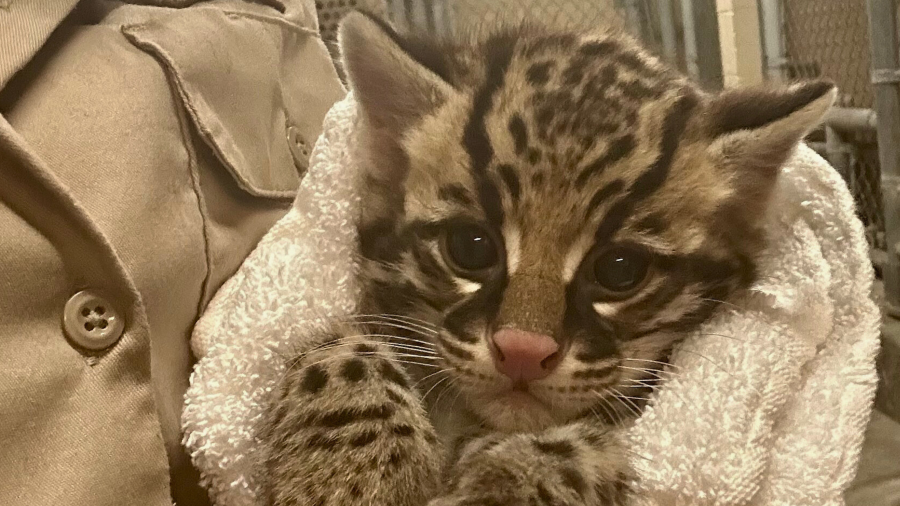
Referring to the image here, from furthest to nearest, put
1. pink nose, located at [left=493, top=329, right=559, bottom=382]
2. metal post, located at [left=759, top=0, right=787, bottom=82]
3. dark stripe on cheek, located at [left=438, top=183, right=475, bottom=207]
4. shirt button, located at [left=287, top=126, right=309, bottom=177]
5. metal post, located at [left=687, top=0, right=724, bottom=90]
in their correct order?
metal post, located at [left=687, top=0, right=724, bottom=90] → metal post, located at [left=759, top=0, right=787, bottom=82] → shirt button, located at [left=287, top=126, right=309, bottom=177] → dark stripe on cheek, located at [left=438, top=183, right=475, bottom=207] → pink nose, located at [left=493, top=329, right=559, bottom=382]

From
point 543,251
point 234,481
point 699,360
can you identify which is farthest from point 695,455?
point 234,481

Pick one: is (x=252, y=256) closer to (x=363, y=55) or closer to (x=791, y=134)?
(x=363, y=55)

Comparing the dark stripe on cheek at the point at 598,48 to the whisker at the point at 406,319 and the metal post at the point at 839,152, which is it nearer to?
the whisker at the point at 406,319

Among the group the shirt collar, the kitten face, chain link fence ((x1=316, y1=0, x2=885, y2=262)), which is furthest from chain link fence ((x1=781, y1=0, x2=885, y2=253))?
the shirt collar

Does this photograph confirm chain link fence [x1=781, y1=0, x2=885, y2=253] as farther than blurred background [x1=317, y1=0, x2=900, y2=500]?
Yes

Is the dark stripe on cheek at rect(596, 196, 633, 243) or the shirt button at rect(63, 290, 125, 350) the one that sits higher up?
the shirt button at rect(63, 290, 125, 350)

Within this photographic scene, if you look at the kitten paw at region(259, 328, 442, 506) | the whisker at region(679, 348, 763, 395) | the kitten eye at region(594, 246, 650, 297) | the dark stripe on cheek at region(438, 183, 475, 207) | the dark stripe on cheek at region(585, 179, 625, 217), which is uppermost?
the dark stripe on cheek at region(438, 183, 475, 207)

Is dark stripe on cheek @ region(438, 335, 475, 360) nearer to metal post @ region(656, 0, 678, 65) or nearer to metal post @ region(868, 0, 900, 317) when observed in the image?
metal post @ region(868, 0, 900, 317)

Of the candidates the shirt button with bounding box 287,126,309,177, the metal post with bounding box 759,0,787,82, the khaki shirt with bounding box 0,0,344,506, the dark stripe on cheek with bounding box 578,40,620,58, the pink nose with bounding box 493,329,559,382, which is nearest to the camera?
the khaki shirt with bounding box 0,0,344,506
